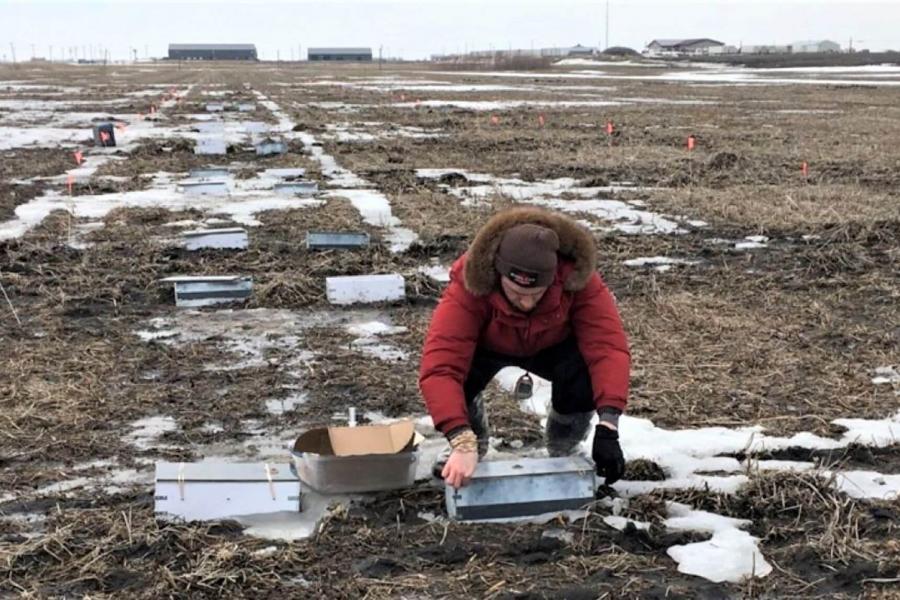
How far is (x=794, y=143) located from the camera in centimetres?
1532

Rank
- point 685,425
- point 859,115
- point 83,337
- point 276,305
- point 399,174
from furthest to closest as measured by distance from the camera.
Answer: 1. point 859,115
2. point 399,174
3. point 276,305
4. point 83,337
5. point 685,425

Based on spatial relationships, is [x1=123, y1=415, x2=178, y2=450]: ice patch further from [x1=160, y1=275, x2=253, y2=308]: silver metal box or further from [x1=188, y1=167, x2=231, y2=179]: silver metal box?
[x1=188, y1=167, x2=231, y2=179]: silver metal box

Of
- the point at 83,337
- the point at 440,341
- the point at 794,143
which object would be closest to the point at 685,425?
the point at 440,341

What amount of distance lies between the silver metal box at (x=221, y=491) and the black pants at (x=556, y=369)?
0.79 metres

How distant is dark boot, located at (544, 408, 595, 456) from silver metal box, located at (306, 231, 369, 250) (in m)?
3.77

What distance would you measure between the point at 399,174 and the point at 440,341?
8615 millimetres

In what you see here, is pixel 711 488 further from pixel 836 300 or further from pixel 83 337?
pixel 83 337

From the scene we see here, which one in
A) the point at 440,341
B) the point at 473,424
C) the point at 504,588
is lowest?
the point at 504,588

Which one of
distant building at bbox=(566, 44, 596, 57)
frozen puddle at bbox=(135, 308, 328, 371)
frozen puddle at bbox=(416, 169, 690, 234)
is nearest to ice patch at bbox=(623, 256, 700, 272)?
frozen puddle at bbox=(416, 169, 690, 234)

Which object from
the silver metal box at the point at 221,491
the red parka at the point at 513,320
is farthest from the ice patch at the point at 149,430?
the red parka at the point at 513,320

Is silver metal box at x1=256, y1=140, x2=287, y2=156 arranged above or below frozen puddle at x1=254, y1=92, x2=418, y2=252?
above

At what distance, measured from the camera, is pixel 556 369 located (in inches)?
134

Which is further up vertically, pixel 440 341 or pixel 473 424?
pixel 440 341

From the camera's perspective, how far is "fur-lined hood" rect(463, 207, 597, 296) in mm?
3006
